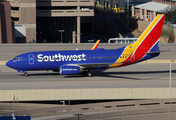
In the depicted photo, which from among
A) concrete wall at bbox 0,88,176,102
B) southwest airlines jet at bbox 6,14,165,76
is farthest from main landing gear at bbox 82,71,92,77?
concrete wall at bbox 0,88,176,102

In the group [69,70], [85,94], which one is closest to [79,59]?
[69,70]

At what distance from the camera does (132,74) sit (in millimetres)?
46656

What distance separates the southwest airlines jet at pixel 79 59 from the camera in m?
42.8

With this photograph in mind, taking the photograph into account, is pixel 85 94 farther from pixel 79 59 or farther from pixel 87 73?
pixel 87 73

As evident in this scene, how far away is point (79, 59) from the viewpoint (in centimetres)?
4319

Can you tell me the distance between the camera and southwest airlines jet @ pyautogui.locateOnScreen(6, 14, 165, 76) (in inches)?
1683

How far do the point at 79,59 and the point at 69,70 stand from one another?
102 inches

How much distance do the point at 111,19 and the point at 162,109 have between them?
123927 mm

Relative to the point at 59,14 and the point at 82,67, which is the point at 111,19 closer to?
the point at 59,14

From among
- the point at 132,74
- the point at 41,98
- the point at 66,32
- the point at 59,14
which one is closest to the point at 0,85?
A: the point at 41,98

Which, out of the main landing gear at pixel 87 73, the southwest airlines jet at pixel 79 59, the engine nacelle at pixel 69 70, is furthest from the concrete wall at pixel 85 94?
the main landing gear at pixel 87 73

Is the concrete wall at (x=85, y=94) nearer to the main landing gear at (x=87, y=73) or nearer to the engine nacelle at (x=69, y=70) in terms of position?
the engine nacelle at (x=69, y=70)

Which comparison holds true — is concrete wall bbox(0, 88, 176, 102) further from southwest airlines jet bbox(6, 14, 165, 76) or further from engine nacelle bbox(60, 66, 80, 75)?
southwest airlines jet bbox(6, 14, 165, 76)

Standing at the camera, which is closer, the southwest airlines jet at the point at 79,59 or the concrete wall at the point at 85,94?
the concrete wall at the point at 85,94
